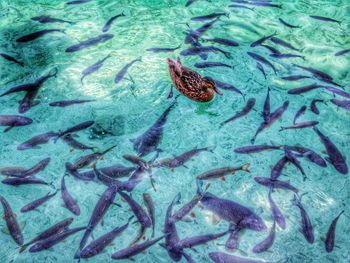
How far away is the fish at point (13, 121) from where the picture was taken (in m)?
4.25

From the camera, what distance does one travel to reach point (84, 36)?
609 cm

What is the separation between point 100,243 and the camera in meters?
3.10

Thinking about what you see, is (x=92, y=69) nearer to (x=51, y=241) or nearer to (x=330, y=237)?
(x=51, y=241)

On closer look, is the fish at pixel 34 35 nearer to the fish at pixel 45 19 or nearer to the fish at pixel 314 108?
the fish at pixel 45 19

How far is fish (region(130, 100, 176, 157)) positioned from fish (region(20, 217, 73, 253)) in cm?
114

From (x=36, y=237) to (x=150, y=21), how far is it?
4.81 metres

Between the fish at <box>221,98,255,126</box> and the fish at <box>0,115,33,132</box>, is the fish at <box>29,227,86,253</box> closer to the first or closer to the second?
the fish at <box>0,115,33,132</box>

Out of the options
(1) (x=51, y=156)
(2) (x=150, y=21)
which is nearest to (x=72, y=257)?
(1) (x=51, y=156)

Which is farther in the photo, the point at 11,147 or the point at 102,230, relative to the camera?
the point at 11,147

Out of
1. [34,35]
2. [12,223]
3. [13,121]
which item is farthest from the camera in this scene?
[34,35]

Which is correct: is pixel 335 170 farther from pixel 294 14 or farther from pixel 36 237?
pixel 294 14

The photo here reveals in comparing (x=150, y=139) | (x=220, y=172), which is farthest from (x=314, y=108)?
(x=150, y=139)

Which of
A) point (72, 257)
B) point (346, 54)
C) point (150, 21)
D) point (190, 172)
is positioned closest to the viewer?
point (72, 257)

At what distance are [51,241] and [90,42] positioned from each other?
382 centimetres
